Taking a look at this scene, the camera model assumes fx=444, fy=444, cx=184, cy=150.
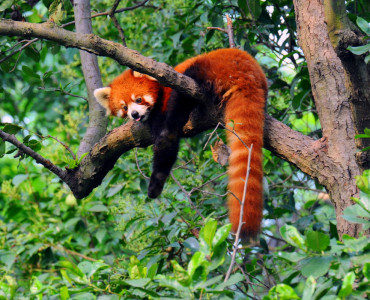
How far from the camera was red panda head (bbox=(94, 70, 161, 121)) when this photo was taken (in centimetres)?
347

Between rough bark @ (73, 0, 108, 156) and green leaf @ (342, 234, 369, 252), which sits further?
rough bark @ (73, 0, 108, 156)

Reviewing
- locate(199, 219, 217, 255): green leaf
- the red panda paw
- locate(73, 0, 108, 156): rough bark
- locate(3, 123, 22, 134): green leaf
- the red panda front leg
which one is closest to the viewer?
locate(199, 219, 217, 255): green leaf

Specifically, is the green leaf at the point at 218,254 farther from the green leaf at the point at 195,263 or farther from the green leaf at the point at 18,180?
the green leaf at the point at 18,180

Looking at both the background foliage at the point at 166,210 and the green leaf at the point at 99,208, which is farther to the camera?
the green leaf at the point at 99,208

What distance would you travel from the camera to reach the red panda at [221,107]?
7.11ft

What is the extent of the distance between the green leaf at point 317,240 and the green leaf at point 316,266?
0.03m

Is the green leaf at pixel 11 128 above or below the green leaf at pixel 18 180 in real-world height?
above

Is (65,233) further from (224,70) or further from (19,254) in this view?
(224,70)

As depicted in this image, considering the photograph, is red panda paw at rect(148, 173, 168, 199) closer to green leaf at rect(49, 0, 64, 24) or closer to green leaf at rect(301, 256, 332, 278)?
green leaf at rect(49, 0, 64, 24)

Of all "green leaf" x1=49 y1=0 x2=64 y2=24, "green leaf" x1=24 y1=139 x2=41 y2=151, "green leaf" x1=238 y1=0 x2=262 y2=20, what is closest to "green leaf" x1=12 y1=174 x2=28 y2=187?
"green leaf" x1=24 y1=139 x2=41 y2=151

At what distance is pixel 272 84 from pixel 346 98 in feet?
4.48

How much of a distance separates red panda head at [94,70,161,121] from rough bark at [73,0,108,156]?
A: 81mm

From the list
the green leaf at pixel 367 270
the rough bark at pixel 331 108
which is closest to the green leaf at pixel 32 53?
the rough bark at pixel 331 108

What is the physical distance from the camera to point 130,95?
366cm
